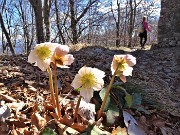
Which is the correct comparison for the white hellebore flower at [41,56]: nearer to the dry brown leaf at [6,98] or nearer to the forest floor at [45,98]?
the forest floor at [45,98]

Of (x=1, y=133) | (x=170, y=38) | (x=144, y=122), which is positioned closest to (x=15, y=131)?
(x=1, y=133)

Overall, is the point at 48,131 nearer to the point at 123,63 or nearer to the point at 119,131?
the point at 119,131

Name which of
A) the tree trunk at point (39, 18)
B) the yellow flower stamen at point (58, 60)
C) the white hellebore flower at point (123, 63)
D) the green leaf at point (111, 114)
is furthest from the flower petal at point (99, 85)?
the tree trunk at point (39, 18)

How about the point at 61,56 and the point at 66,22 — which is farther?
the point at 66,22

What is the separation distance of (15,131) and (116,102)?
87 centimetres

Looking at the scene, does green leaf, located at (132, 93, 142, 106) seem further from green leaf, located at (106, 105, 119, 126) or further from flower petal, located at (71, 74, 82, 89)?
flower petal, located at (71, 74, 82, 89)

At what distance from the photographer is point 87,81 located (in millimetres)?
1713

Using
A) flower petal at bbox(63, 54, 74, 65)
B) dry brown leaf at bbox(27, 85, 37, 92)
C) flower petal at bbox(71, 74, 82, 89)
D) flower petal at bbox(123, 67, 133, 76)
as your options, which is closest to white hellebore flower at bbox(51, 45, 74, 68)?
flower petal at bbox(63, 54, 74, 65)

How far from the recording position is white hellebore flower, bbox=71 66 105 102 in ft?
5.59

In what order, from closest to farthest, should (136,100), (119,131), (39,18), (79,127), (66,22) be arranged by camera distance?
(79,127)
(119,131)
(136,100)
(39,18)
(66,22)

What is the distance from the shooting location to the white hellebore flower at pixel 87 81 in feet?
5.59

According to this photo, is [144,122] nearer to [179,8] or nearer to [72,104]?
[72,104]

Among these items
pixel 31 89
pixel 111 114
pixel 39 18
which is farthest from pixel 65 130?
pixel 39 18

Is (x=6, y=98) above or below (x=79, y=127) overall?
above
